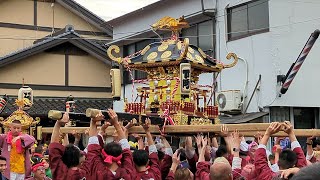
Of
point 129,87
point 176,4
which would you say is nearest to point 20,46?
point 129,87

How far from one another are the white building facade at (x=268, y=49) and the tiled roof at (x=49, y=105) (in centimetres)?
641

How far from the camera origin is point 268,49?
45.3ft

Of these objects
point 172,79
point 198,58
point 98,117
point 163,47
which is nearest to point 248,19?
point 198,58

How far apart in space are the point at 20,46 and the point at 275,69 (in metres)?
11.8

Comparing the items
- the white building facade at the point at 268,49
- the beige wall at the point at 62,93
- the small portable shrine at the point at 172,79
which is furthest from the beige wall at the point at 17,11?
the small portable shrine at the point at 172,79

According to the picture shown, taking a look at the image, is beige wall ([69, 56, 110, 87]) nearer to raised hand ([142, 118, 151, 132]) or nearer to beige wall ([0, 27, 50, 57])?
beige wall ([0, 27, 50, 57])

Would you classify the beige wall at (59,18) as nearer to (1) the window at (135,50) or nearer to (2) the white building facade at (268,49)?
(1) the window at (135,50)

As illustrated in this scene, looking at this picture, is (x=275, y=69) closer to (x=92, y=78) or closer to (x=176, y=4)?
(x=176, y=4)

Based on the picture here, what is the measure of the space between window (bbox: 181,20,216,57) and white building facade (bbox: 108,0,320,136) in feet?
0.20

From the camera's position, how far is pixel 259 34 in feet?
46.3

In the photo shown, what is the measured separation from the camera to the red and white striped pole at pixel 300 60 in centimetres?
1284

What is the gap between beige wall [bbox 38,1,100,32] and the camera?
70.6 feet

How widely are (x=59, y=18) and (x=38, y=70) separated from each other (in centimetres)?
336

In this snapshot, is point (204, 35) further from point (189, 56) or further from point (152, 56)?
point (189, 56)
